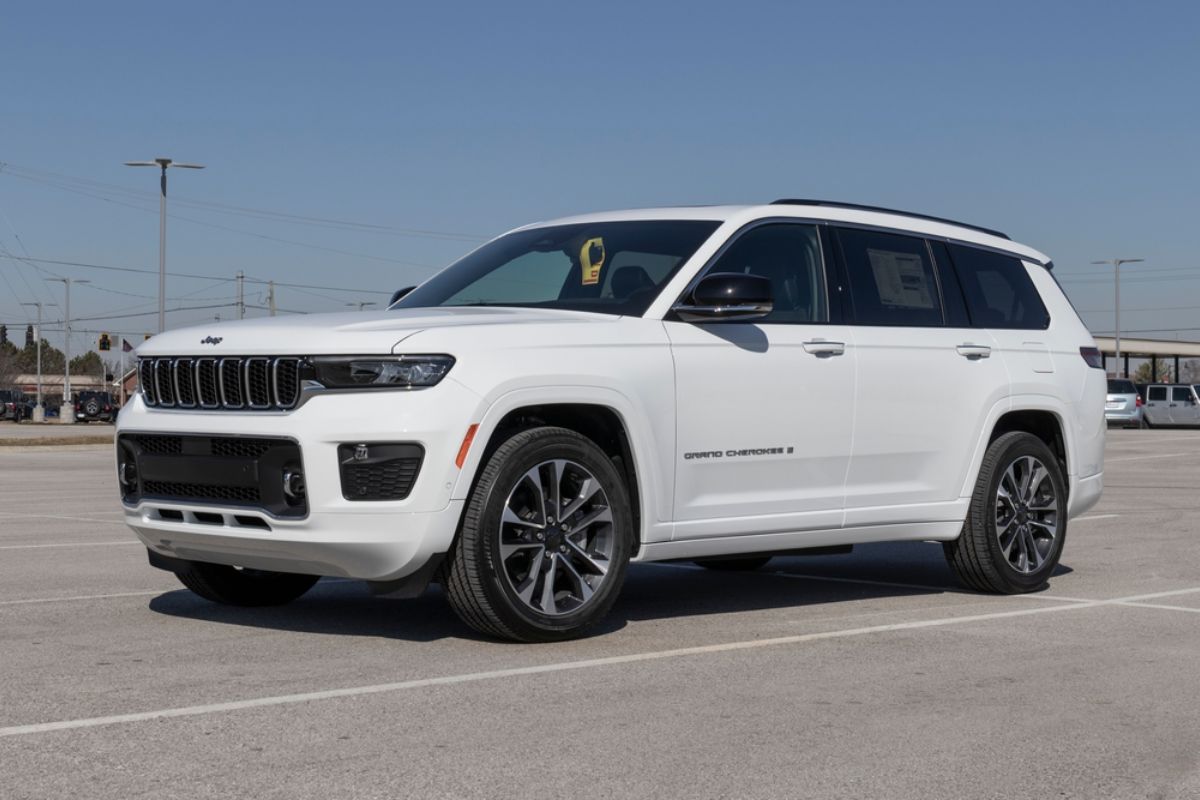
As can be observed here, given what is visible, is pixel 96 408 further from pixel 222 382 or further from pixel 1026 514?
pixel 222 382

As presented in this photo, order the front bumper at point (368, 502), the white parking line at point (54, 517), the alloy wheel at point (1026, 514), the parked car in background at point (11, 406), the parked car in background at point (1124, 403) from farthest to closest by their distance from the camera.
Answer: the parked car in background at point (11, 406)
the parked car in background at point (1124, 403)
the white parking line at point (54, 517)
the alloy wheel at point (1026, 514)
the front bumper at point (368, 502)

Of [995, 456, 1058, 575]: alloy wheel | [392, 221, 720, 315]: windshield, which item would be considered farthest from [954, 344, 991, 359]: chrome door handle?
[392, 221, 720, 315]: windshield

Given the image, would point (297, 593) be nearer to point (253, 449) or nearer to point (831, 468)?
point (253, 449)

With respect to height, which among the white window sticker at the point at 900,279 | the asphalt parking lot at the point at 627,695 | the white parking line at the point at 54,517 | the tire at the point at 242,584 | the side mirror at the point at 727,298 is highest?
the white window sticker at the point at 900,279

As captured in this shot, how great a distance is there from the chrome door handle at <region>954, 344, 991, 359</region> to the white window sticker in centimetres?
28

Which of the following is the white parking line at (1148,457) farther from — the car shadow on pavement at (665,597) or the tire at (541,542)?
the tire at (541,542)

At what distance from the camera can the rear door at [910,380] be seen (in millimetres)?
8031

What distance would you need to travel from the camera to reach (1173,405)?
184ft

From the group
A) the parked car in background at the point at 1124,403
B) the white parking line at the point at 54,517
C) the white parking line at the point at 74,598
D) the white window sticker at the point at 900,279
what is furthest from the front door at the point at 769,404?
the parked car in background at the point at 1124,403

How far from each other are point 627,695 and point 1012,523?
3.77 m

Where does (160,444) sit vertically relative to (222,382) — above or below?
below

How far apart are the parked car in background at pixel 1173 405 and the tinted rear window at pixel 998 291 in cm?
4938

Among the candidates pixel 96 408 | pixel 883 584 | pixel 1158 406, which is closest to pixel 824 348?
pixel 883 584

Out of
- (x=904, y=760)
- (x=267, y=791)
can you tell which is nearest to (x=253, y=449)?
(x=267, y=791)
